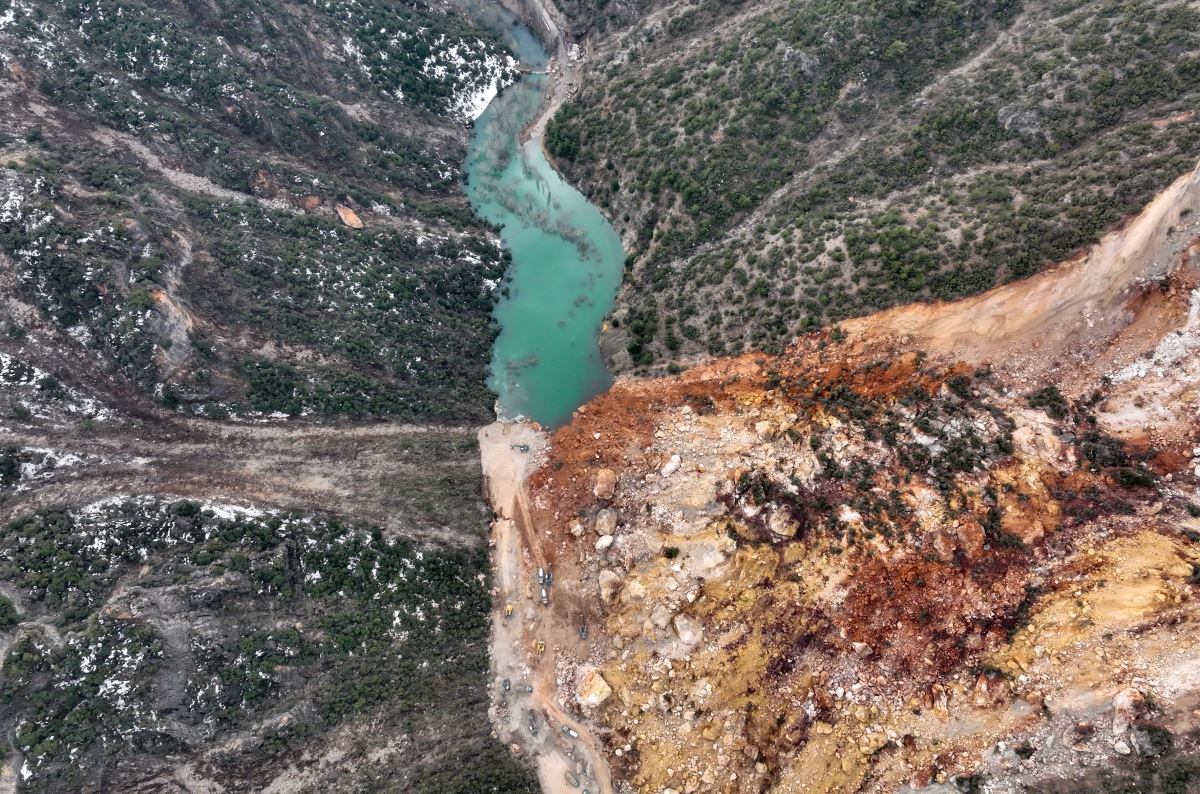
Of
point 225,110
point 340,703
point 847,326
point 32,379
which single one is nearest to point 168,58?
point 225,110

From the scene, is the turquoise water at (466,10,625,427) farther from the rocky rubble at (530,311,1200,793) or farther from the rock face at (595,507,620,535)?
the rock face at (595,507,620,535)

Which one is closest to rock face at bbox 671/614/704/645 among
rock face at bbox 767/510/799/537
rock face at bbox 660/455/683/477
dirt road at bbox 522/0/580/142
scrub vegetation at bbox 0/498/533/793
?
rock face at bbox 767/510/799/537

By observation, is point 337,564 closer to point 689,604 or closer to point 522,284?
point 689,604

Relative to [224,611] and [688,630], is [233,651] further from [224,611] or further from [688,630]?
[688,630]

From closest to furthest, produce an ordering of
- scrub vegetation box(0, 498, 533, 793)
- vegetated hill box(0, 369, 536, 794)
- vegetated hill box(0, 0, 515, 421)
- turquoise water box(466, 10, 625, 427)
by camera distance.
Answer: scrub vegetation box(0, 498, 533, 793), vegetated hill box(0, 369, 536, 794), vegetated hill box(0, 0, 515, 421), turquoise water box(466, 10, 625, 427)

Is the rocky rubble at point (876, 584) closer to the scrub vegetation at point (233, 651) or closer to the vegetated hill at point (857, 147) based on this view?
the vegetated hill at point (857, 147)

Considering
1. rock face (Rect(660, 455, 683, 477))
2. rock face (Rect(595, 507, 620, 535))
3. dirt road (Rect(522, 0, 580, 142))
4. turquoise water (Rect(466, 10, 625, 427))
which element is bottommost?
rock face (Rect(595, 507, 620, 535))
